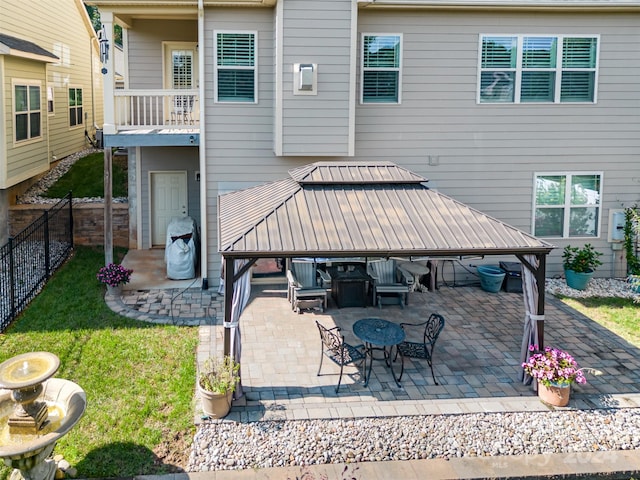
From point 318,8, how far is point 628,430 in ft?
29.6

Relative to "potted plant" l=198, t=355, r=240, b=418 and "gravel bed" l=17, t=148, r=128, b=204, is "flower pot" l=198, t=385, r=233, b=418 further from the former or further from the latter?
"gravel bed" l=17, t=148, r=128, b=204

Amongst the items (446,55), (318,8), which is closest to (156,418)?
(318,8)

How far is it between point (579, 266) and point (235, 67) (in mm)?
8560

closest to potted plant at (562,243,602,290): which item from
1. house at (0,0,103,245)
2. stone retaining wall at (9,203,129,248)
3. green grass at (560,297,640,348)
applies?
green grass at (560,297,640,348)

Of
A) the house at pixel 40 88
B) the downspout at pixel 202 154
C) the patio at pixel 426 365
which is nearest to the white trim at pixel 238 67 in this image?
the downspout at pixel 202 154

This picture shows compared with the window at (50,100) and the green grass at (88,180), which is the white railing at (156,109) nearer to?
the green grass at (88,180)

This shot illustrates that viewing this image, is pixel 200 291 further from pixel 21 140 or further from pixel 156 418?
pixel 21 140

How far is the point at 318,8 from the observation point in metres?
11.8

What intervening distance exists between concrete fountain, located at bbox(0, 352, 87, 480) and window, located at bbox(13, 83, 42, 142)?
35.3ft

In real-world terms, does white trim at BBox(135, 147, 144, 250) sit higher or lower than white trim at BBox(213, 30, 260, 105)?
lower

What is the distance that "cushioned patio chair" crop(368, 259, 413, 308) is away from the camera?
459 inches

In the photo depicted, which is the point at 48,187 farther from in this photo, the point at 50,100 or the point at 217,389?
the point at 217,389

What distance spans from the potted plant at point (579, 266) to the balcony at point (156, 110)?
8745 mm

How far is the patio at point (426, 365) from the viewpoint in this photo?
7941mm
